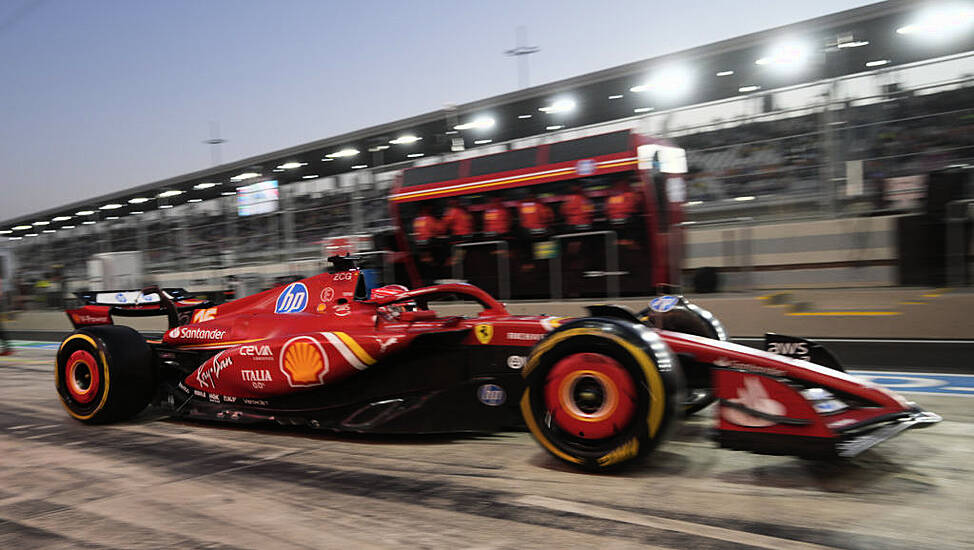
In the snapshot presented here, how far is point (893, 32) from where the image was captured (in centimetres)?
961

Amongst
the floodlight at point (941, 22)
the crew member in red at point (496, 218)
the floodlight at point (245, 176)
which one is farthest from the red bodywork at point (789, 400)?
the floodlight at point (245, 176)

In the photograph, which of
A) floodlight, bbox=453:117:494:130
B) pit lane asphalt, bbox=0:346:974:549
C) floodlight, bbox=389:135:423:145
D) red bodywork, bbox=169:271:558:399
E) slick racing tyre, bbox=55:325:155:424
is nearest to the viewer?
pit lane asphalt, bbox=0:346:974:549

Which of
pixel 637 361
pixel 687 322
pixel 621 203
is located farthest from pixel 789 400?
pixel 621 203

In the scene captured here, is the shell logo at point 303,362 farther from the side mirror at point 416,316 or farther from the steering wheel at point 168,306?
the steering wheel at point 168,306

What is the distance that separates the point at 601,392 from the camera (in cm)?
299

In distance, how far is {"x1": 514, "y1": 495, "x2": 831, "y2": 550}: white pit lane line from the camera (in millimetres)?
2184

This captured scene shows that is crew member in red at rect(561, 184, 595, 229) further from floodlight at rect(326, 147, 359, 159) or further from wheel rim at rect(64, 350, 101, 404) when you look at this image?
floodlight at rect(326, 147, 359, 159)

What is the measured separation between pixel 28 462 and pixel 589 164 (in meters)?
7.85

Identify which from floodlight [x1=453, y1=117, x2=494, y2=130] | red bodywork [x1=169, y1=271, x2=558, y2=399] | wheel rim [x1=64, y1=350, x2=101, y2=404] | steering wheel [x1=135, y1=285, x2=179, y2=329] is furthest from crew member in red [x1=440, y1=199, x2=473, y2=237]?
wheel rim [x1=64, y1=350, x2=101, y2=404]

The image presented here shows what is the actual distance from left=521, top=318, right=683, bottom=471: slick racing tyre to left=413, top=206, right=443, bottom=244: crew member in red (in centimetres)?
860

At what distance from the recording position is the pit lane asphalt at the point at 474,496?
7.71 ft

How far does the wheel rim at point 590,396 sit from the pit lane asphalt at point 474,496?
231 millimetres

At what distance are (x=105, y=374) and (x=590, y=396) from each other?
3680 millimetres

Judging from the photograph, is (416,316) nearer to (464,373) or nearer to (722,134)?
(464,373)
